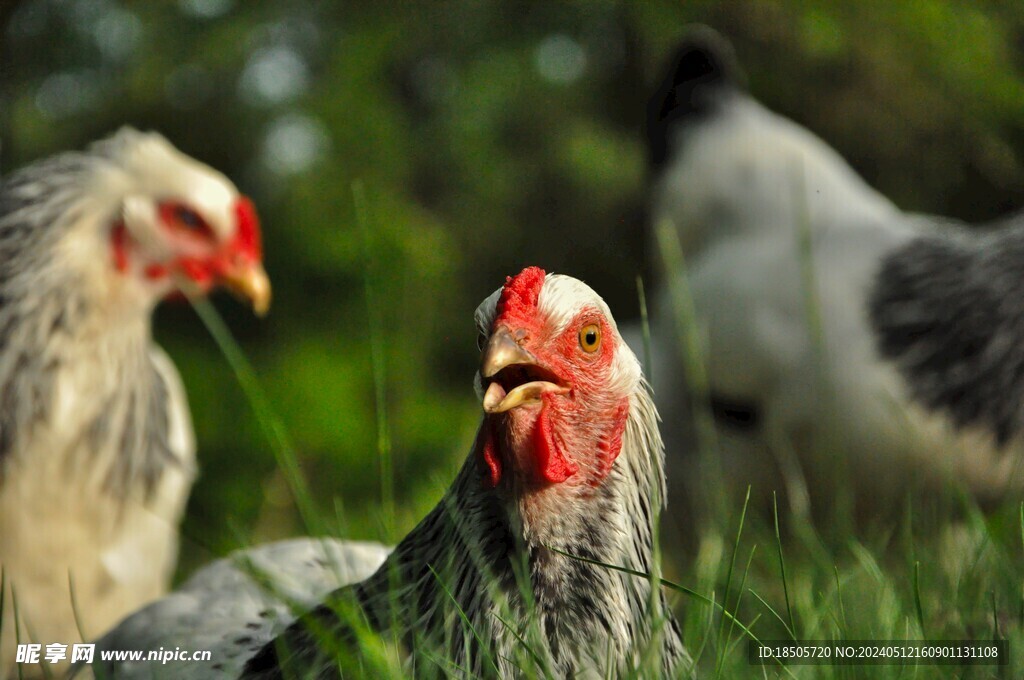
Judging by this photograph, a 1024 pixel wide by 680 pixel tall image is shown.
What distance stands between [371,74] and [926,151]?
2470 mm

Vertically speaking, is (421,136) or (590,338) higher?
(421,136)

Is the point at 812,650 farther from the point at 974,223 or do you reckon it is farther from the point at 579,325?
the point at 974,223

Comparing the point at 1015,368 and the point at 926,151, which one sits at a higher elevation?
the point at 926,151

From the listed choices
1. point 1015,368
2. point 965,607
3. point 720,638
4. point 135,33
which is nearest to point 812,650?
point 720,638

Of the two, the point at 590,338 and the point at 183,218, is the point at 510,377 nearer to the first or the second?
the point at 590,338

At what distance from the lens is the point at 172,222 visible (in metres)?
2.42

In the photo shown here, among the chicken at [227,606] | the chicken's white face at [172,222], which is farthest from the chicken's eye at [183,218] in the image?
the chicken at [227,606]

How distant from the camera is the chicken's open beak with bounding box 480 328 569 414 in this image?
1138 millimetres

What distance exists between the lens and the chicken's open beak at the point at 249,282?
2.51m

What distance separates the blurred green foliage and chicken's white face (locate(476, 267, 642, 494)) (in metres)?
2.06

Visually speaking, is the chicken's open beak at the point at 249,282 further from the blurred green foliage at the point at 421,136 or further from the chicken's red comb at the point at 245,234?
the blurred green foliage at the point at 421,136

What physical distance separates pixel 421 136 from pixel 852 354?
9.37 feet

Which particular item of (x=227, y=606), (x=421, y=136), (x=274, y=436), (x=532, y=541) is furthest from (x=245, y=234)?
(x=421, y=136)

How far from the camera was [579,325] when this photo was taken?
49.8 inches
